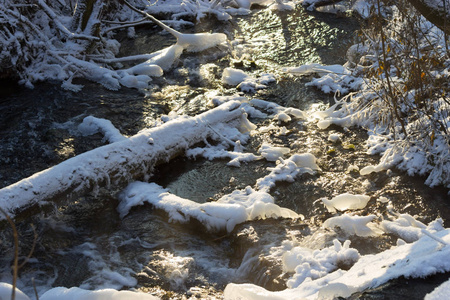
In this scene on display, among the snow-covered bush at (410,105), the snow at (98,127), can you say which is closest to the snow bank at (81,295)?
the snow-covered bush at (410,105)

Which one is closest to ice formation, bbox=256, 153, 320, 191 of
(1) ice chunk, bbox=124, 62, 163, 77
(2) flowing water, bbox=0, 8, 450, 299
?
(2) flowing water, bbox=0, 8, 450, 299

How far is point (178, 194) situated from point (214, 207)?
0.80 metres

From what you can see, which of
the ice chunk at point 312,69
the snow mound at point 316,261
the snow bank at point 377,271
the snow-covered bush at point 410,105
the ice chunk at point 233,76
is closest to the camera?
the snow bank at point 377,271

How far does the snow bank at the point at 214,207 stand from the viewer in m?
4.31

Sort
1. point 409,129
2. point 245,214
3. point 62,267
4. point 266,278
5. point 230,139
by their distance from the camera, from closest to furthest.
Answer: point 266,278 → point 62,267 → point 245,214 → point 409,129 → point 230,139

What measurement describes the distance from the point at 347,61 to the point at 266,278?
5.77 meters

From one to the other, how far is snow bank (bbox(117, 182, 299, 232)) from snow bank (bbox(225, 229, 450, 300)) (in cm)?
112

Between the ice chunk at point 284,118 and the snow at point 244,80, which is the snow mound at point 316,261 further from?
the snow at point 244,80

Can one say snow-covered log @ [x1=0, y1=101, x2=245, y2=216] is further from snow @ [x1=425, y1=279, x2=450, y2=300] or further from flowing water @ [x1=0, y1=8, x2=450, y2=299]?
snow @ [x1=425, y1=279, x2=450, y2=300]

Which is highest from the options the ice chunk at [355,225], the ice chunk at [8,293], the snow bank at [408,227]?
the snow bank at [408,227]

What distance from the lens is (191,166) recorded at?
5590 mm

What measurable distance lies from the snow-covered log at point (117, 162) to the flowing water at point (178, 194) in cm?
18

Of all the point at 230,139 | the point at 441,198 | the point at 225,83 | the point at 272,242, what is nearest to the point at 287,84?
the point at 225,83

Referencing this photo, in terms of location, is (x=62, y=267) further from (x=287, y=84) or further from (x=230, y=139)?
(x=287, y=84)
